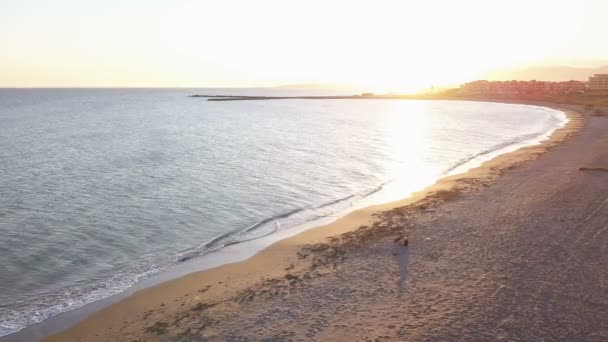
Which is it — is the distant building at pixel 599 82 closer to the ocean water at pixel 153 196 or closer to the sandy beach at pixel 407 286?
the ocean water at pixel 153 196

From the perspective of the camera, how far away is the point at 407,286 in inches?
459

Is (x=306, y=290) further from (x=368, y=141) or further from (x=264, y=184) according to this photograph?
(x=368, y=141)

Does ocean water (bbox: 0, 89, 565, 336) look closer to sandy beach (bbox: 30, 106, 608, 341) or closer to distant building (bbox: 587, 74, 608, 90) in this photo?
sandy beach (bbox: 30, 106, 608, 341)

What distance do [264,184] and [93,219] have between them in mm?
9297

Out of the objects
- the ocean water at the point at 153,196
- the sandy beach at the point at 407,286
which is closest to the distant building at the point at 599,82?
the ocean water at the point at 153,196

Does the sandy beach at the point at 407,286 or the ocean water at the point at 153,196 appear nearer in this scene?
the sandy beach at the point at 407,286

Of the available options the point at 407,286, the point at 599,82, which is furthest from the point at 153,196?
the point at 599,82

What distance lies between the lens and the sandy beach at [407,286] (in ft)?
31.8

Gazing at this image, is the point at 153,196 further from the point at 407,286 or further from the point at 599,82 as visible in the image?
the point at 599,82

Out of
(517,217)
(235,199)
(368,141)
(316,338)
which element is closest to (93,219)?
(235,199)

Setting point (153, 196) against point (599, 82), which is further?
point (599, 82)

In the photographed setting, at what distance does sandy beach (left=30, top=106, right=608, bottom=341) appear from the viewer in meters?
9.68

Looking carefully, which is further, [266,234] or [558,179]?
[558,179]

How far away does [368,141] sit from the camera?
49.3m
